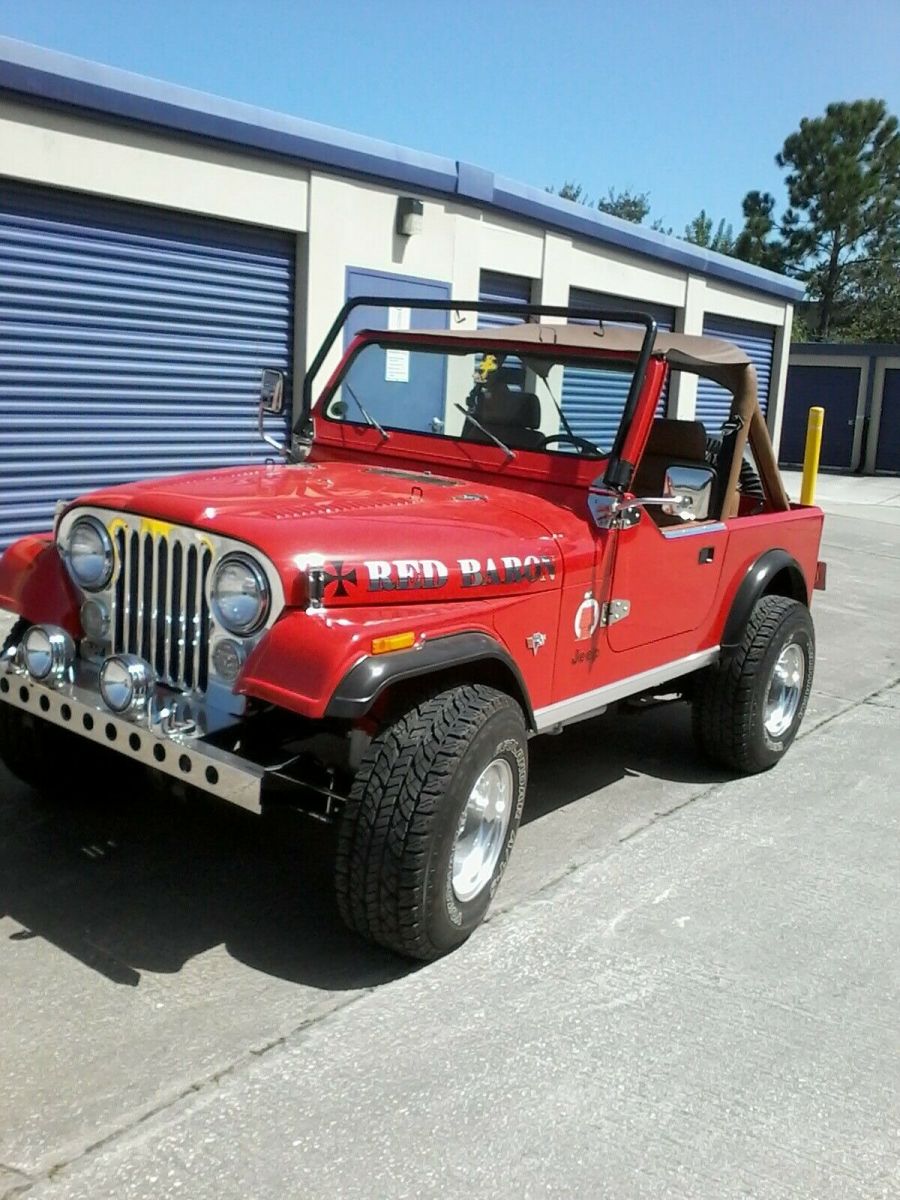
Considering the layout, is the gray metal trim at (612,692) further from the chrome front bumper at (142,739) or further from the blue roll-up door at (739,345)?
the blue roll-up door at (739,345)

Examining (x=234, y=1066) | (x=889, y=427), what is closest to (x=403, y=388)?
(x=234, y=1066)

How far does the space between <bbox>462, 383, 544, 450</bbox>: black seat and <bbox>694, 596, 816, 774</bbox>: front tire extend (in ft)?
4.53

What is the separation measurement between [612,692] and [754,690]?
1.02 m

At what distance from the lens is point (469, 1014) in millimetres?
3242

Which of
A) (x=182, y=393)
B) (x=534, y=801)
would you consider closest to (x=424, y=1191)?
(x=534, y=801)

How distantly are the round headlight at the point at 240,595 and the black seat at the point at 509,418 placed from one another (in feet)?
5.25

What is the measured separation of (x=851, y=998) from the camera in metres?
3.49

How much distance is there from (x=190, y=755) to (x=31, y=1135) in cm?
96

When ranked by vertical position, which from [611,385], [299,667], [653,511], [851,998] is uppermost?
[611,385]

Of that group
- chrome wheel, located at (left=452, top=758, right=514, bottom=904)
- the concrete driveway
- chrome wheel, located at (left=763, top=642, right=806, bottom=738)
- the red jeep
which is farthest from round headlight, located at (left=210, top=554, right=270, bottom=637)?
chrome wheel, located at (left=763, top=642, right=806, bottom=738)

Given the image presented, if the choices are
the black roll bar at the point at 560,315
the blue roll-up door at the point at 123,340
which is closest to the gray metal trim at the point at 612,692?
the black roll bar at the point at 560,315

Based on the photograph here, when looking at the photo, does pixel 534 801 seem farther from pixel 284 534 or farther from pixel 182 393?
pixel 182 393

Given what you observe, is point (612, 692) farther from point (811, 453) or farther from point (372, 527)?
point (811, 453)

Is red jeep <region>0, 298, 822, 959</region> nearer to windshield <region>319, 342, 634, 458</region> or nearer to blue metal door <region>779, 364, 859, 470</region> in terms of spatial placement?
windshield <region>319, 342, 634, 458</region>
